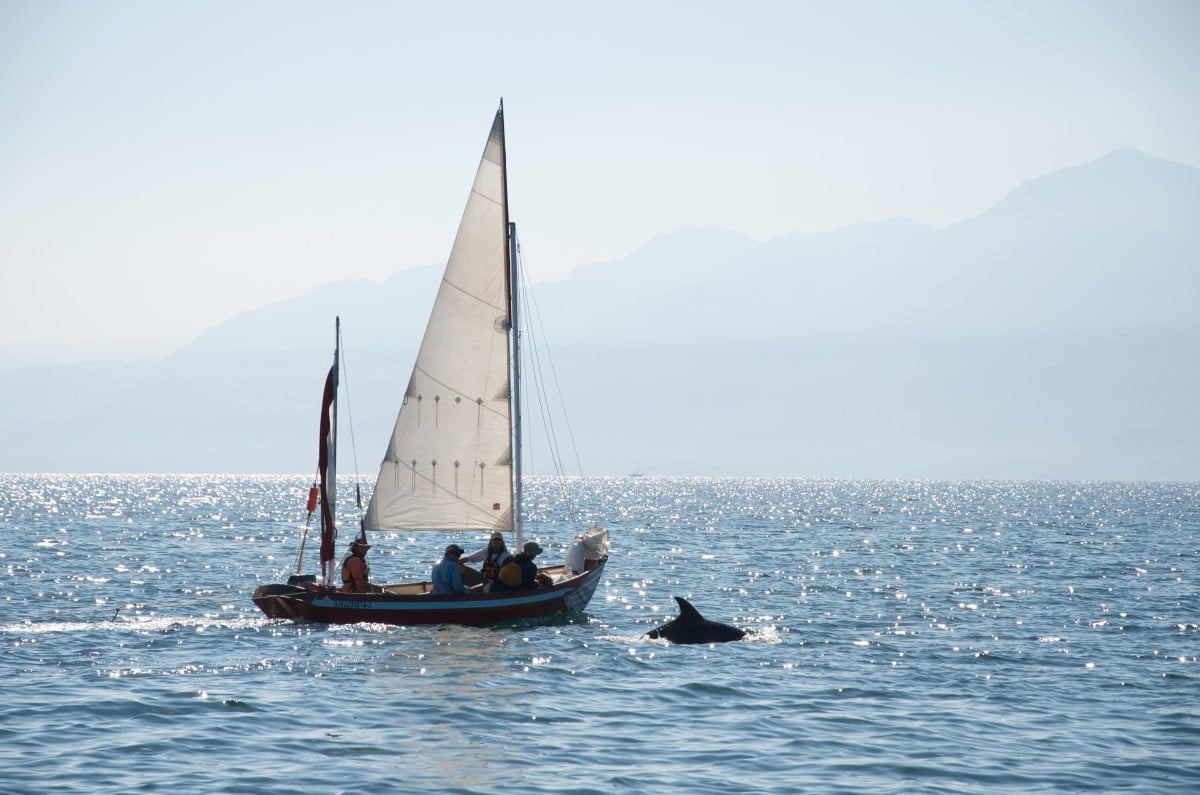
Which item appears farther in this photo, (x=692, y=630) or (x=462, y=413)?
(x=462, y=413)

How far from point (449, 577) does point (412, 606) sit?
3.93 ft

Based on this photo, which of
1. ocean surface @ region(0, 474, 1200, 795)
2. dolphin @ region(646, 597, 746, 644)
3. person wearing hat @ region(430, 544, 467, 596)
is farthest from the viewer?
person wearing hat @ region(430, 544, 467, 596)

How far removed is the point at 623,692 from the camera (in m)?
24.4

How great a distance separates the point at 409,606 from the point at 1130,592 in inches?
1063

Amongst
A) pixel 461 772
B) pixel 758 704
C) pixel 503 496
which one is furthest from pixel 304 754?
pixel 503 496

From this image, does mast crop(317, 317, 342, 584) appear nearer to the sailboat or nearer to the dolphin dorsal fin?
the sailboat

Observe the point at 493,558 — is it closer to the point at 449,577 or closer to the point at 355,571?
the point at 449,577

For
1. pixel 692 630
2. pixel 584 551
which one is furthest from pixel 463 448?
pixel 692 630

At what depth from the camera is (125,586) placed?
42.9 meters

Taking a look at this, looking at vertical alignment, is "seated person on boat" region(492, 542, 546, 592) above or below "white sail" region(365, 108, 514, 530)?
below

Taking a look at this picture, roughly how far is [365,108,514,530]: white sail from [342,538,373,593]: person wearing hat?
38.7 inches

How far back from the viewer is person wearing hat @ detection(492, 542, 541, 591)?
32312 mm

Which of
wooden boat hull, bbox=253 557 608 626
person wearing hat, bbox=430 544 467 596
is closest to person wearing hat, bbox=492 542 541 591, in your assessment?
wooden boat hull, bbox=253 557 608 626

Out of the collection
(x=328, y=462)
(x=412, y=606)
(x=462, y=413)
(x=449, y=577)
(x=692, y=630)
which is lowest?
(x=692, y=630)
